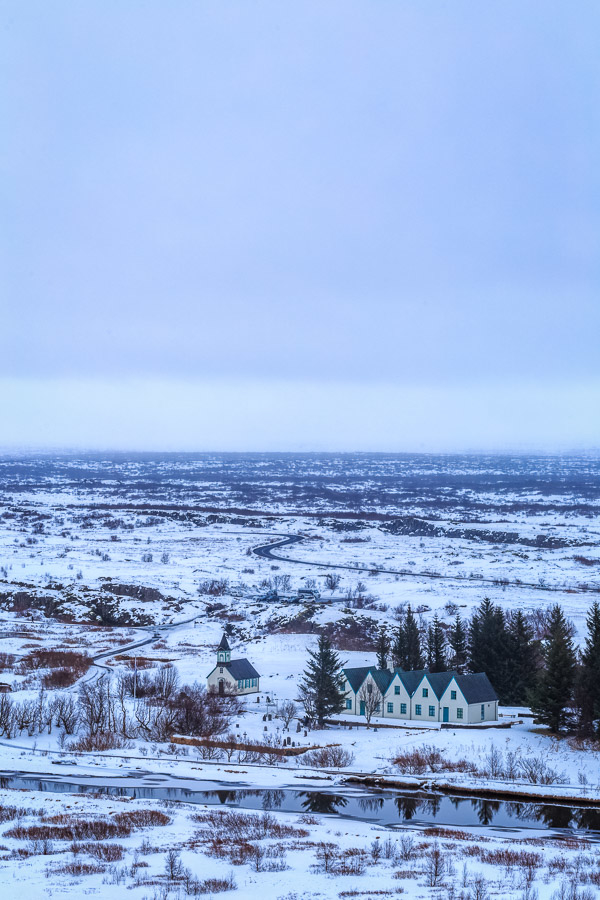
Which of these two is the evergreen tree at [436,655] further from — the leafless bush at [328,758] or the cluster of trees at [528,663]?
the leafless bush at [328,758]

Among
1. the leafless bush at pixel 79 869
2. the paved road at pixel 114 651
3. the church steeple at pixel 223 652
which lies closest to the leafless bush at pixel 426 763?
the church steeple at pixel 223 652

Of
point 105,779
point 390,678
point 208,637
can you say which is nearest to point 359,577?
point 208,637

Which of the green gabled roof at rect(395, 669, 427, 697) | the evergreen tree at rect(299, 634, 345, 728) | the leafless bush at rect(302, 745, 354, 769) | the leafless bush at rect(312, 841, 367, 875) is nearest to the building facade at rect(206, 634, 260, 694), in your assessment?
the evergreen tree at rect(299, 634, 345, 728)

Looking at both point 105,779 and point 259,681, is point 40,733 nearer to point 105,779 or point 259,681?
point 105,779

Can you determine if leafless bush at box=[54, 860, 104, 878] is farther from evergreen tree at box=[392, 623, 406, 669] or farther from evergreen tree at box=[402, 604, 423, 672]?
evergreen tree at box=[392, 623, 406, 669]

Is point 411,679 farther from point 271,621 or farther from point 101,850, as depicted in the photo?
point 271,621

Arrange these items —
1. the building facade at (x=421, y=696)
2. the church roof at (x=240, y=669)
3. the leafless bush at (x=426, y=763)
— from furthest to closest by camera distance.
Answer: the church roof at (x=240, y=669) → the building facade at (x=421, y=696) → the leafless bush at (x=426, y=763)

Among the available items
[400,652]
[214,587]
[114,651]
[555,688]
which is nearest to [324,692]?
[400,652]
